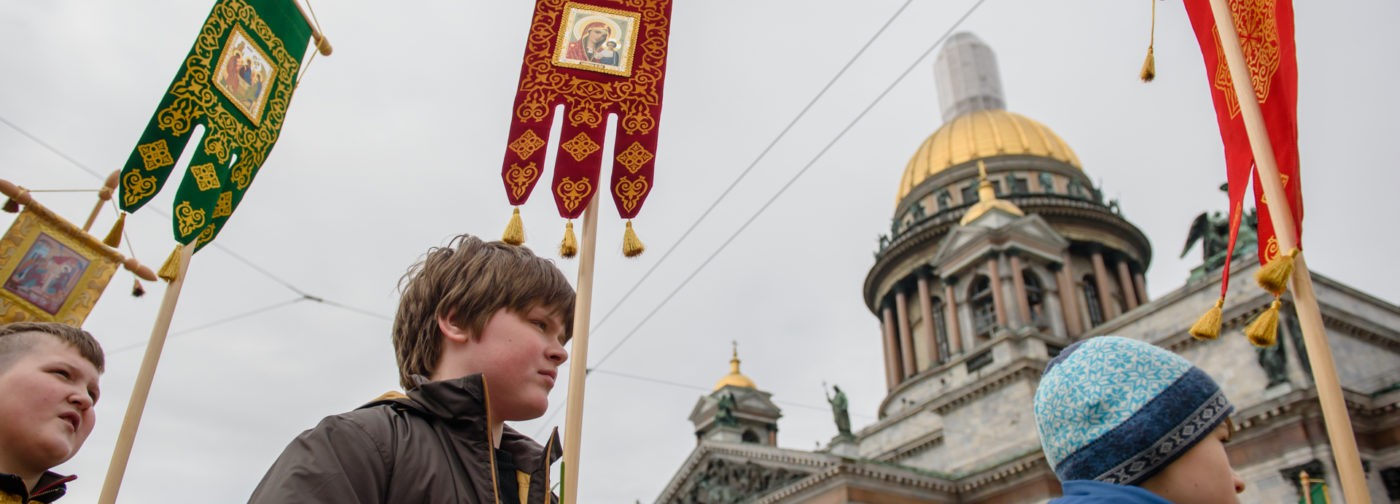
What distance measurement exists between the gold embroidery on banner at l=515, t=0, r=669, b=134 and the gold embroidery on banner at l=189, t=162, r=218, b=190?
2377mm

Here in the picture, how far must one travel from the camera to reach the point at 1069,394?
8.13ft

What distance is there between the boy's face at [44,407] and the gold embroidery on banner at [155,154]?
3.10 m

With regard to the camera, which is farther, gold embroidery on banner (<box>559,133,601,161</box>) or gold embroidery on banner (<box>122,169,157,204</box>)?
gold embroidery on banner (<box>122,169,157,204</box>)

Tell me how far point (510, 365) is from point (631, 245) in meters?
2.32

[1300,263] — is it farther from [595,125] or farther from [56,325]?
[56,325]

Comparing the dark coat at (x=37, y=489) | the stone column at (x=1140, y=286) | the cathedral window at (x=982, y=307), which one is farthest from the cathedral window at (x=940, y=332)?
the dark coat at (x=37, y=489)

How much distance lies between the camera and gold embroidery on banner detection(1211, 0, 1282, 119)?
549 centimetres

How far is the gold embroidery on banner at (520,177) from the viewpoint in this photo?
4.85 m

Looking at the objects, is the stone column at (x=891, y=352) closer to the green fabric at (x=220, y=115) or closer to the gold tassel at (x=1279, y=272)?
the green fabric at (x=220, y=115)

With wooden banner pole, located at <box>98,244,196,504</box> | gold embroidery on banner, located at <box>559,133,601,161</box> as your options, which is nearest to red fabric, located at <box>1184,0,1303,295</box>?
gold embroidery on banner, located at <box>559,133,601,161</box>

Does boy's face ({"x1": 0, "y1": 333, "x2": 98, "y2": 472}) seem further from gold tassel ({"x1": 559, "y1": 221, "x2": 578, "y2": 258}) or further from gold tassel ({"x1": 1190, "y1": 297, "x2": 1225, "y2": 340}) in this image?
gold tassel ({"x1": 1190, "y1": 297, "x2": 1225, "y2": 340})

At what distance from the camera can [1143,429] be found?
2344 millimetres

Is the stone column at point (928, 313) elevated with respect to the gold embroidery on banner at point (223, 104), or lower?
elevated

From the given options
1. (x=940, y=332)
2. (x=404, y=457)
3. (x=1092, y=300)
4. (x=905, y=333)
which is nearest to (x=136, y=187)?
(x=404, y=457)
